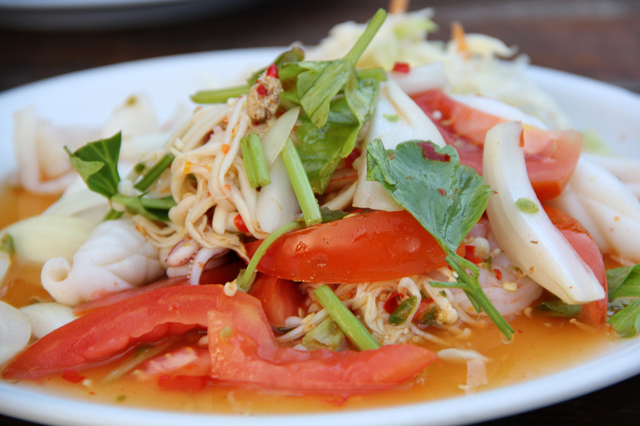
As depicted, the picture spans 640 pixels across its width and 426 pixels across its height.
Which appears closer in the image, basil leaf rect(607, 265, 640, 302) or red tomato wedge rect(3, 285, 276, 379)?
red tomato wedge rect(3, 285, 276, 379)

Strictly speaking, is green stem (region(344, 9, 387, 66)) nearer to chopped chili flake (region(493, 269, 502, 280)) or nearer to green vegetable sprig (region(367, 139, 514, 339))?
green vegetable sprig (region(367, 139, 514, 339))

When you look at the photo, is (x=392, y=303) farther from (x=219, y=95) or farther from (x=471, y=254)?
(x=219, y=95)

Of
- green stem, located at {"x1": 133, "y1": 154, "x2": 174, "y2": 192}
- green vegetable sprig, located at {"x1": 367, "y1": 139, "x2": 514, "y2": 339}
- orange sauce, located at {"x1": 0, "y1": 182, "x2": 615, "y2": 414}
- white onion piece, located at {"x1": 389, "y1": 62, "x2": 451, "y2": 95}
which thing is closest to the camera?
orange sauce, located at {"x1": 0, "y1": 182, "x2": 615, "y2": 414}

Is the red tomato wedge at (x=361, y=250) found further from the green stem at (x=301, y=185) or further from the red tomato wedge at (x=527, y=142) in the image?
the red tomato wedge at (x=527, y=142)

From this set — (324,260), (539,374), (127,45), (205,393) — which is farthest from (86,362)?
(127,45)

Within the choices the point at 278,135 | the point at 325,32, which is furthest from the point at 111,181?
the point at 325,32

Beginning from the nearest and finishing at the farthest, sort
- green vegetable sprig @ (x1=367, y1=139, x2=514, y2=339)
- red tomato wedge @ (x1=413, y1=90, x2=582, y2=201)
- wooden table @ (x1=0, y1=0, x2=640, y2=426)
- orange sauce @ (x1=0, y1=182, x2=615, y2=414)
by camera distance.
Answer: orange sauce @ (x1=0, y1=182, x2=615, y2=414)
green vegetable sprig @ (x1=367, y1=139, x2=514, y2=339)
red tomato wedge @ (x1=413, y1=90, x2=582, y2=201)
wooden table @ (x1=0, y1=0, x2=640, y2=426)

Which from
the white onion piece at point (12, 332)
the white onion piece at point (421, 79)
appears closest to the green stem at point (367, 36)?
the white onion piece at point (421, 79)

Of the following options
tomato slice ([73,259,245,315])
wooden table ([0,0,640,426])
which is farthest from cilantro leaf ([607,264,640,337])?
wooden table ([0,0,640,426])
